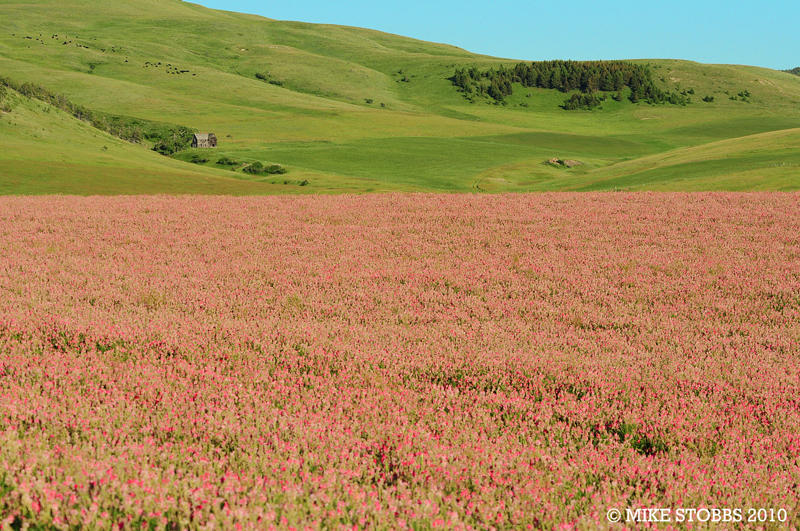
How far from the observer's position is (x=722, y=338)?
27.5ft

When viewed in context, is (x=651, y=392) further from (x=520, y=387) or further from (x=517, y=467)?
(x=517, y=467)

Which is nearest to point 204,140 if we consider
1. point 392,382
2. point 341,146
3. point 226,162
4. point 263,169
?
point 226,162

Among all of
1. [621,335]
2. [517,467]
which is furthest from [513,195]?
[517,467]

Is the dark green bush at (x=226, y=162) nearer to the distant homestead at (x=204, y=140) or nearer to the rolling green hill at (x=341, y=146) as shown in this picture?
the rolling green hill at (x=341, y=146)

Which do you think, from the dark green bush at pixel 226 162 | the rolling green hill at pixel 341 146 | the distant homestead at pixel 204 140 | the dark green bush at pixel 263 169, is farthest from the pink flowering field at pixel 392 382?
the distant homestead at pixel 204 140

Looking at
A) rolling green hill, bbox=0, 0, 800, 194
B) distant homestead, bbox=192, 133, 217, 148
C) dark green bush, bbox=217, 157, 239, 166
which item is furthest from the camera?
distant homestead, bbox=192, 133, 217, 148

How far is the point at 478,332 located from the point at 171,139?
130 meters

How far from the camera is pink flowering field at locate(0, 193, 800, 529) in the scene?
4.18 metres

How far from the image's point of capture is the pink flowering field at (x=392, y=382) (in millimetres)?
4176

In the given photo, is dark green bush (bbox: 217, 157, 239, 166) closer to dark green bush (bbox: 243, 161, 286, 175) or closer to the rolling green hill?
the rolling green hill

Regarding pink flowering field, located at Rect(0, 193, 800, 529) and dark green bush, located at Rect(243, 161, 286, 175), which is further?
dark green bush, located at Rect(243, 161, 286, 175)

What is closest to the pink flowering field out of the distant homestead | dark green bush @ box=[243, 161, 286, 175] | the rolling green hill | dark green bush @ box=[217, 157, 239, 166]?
the rolling green hill

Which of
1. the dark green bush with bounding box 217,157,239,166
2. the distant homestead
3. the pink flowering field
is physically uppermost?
the distant homestead

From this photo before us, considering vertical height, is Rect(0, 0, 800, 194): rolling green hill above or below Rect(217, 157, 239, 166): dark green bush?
above
